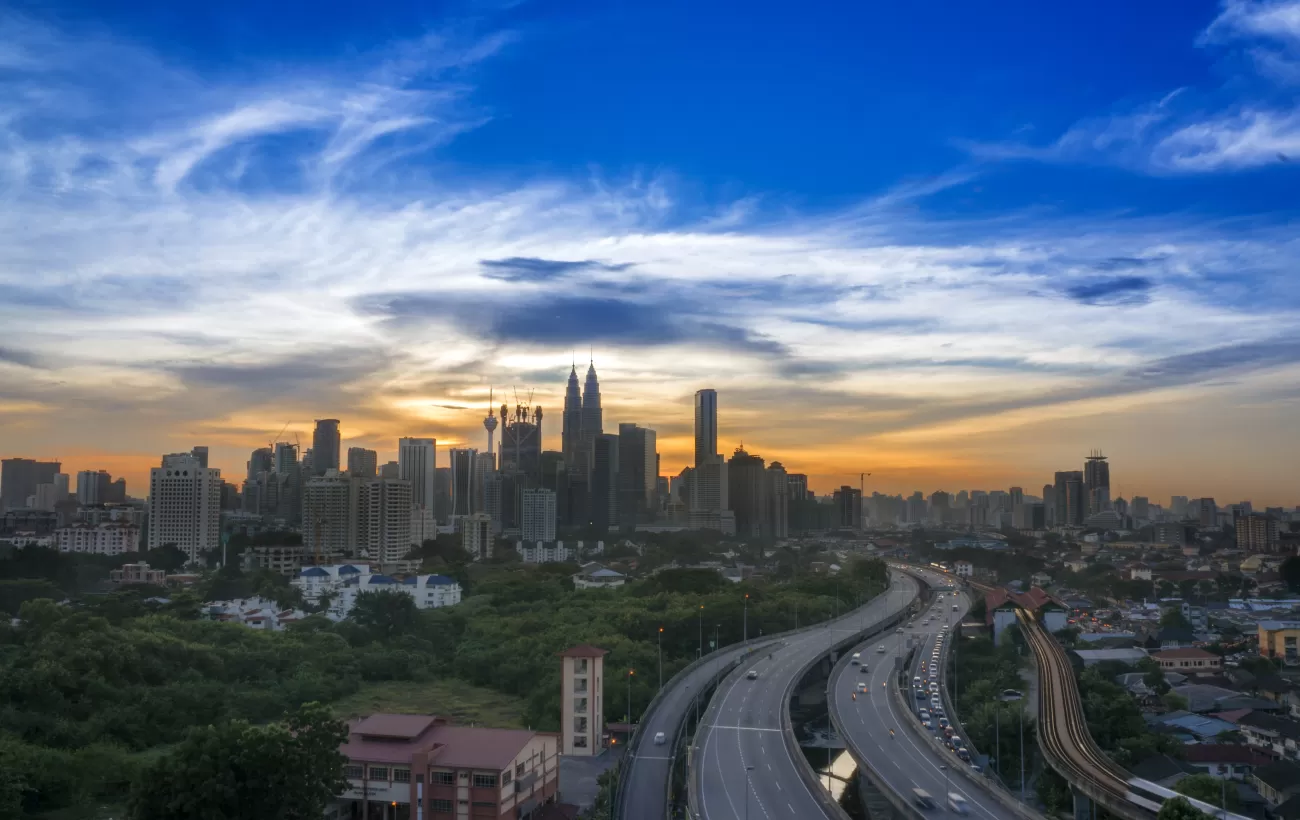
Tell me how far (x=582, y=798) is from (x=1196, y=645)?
22483 mm

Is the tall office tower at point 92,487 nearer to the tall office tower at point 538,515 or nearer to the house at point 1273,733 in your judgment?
the tall office tower at point 538,515

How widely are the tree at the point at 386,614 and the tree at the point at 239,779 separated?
17.6m

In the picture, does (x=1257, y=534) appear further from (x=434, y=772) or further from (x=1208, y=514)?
(x=434, y=772)

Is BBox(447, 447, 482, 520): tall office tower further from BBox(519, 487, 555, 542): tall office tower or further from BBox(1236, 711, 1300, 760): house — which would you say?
BBox(1236, 711, 1300, 760): house

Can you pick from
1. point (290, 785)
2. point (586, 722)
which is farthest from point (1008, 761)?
point (290, 785)

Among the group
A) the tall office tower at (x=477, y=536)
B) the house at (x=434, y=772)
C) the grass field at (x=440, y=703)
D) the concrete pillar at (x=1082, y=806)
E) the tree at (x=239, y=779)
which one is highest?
the tall office tower at (x=477, y=536)

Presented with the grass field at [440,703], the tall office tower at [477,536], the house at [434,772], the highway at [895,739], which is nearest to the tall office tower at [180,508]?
the tall office tower at [477,536]

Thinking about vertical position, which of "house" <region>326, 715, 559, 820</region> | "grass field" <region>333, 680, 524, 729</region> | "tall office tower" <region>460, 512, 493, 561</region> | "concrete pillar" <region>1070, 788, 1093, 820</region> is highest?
Result: "tall office tower" <region>460, 512, 493, 561</region>

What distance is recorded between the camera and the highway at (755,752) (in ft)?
46.3

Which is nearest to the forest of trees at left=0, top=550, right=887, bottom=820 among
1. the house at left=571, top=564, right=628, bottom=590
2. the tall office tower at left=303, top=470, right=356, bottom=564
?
the house at left=571, top=564, right=628, bottom=590

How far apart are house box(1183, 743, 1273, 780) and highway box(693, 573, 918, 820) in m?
6.57

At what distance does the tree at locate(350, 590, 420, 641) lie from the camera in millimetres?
29391

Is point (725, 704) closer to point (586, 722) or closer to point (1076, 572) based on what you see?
point (586, 722)

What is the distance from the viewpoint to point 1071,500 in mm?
126000
